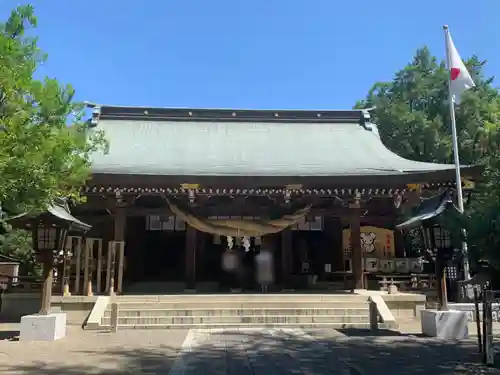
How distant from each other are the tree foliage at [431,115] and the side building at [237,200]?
16.5 ft

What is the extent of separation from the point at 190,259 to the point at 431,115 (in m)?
22.5

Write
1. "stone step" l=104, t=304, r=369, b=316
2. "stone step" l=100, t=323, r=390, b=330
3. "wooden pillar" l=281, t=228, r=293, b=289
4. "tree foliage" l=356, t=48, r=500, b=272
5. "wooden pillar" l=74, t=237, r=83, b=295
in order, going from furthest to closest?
"tree foliage" l=356, t=48, r=500, b=272, "wooden pillar" l=281, t=228, r=293, b=289, "wooden pillar" l=74, t=237, r=83, b=295, "stone step" l=104, t=304, r=369, b=316, "stone step" l=100, t=323, r=390, b=330

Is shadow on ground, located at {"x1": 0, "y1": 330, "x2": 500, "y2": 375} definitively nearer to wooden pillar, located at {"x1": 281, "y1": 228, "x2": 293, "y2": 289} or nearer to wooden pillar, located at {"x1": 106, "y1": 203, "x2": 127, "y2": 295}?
wooden pillar, located at {"x1": 106, "y1": 203, "x2": 127, "y2": 295}

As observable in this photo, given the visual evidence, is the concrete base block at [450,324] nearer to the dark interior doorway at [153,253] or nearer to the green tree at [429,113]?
the dark interior doorway at [153,253]

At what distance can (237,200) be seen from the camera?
15.1 meters

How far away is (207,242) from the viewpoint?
16953 mm

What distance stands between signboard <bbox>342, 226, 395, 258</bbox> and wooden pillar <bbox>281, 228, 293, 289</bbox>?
247cm

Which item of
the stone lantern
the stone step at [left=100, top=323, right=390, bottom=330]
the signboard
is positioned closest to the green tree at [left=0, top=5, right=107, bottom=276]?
the stone step at [left=100, top=323, right=390, bottom=330]

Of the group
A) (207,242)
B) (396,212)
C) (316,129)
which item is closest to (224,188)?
(207,242)

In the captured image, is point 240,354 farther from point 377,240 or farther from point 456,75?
point 456,75

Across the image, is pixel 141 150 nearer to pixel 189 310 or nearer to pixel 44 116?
pixel 189 310

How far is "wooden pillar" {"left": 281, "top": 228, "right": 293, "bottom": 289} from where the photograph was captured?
624 inches

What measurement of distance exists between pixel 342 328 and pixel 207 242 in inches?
273

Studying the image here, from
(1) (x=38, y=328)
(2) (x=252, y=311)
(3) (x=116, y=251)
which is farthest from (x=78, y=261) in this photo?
(2) (x=252, y=311)
